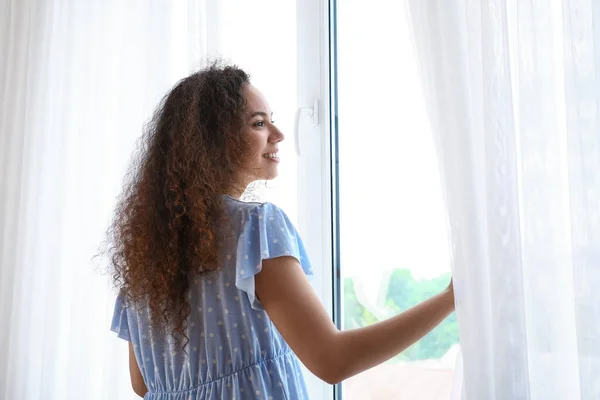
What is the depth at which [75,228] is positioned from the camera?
6.00 feet

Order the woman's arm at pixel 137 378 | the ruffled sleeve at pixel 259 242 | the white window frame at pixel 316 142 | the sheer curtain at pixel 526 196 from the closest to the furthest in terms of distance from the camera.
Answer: the sheer curtain at pixel 526 196, the ruffled sleeve at pixel 259 242, the woman's arm at pixel 137 378, the white window frame at pixel 316 142

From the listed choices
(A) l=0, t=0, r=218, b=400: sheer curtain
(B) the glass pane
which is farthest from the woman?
(A) l=0, t=0, r=218, b=400: sheer curtain

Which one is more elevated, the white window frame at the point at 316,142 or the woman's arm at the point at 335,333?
the white window frame at the point at 316,142

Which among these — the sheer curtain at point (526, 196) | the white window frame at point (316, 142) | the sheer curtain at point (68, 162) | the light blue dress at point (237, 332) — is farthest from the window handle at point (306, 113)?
the sheer curtain at point (526, 196)

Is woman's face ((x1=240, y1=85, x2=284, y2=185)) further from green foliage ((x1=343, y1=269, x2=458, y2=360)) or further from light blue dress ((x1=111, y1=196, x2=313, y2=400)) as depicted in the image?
green foliage ((x1=343, y1=269, x2=458, y2=360))

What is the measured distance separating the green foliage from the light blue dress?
1.25 ft

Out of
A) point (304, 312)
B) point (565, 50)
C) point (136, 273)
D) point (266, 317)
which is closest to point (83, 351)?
point (136, 273)

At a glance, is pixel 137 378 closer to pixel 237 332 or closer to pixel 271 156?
pixel 237 332

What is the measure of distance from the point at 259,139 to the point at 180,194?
18 centimetres

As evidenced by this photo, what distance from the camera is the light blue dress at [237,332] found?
1.01 metres

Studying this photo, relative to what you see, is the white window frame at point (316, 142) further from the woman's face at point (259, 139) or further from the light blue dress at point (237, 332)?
the light blue dress at point (237, 332)

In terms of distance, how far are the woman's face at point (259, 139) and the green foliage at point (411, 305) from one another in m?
0.42

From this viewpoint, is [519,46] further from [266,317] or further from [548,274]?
[266,317]

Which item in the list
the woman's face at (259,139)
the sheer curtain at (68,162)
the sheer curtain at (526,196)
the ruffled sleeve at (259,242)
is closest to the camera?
the sheer curtain at (526,196)
